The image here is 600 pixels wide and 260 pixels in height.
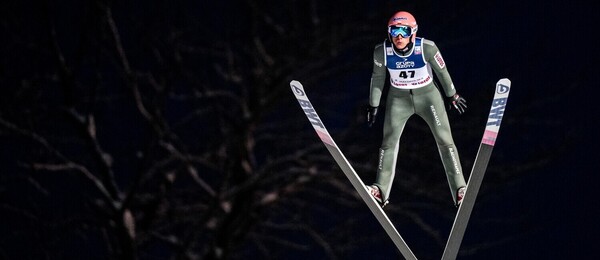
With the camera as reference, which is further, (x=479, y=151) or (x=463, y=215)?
(x=463, y=215)

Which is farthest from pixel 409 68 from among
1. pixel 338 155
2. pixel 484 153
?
pixel 338 155

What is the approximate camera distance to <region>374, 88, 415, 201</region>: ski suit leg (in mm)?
2520

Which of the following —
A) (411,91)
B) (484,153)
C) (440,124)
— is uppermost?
(411,91)

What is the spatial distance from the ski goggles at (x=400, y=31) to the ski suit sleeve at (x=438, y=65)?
8cm

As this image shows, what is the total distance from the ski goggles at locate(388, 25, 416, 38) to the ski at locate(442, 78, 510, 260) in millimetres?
384

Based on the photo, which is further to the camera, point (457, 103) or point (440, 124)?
point (457, 103)

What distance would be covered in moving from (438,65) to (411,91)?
0.14 meters

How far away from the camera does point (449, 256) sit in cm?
293

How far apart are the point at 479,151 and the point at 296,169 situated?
731 cm

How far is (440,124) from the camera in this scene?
2.42 metres

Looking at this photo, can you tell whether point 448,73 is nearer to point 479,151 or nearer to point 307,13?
point 479,151

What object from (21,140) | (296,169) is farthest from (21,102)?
(296,169)

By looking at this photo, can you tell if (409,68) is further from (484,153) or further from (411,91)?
(484,153)

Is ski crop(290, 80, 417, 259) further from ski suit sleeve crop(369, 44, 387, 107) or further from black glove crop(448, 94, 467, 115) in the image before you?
black glove crop(448, 94, 467, 115)
